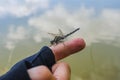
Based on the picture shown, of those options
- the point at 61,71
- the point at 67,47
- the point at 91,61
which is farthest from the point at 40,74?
the point at 91,61

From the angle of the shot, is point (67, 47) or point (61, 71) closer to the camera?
point (61, 71)

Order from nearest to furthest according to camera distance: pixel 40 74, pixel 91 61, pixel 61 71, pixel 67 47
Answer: pixel 40 74 → pixel 61 71 → pixel 67 47 → pixel 91 61

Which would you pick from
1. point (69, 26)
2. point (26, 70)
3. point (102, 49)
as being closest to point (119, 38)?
point (102, 49)

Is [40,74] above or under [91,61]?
above

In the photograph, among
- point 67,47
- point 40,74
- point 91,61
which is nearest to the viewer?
point 40,74

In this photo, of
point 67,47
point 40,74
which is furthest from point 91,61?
point 40,74

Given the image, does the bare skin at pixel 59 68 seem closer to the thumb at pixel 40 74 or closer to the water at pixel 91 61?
the thumb at pixel 40 74

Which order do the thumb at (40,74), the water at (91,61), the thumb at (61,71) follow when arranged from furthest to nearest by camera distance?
the water at (91,61) → the thumb at (61,71) → the thumb at (40,74)

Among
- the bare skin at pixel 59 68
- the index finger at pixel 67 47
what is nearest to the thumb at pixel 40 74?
the bare skin at pixel 59 68

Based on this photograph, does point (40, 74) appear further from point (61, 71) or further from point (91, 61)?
point (91, 61)
